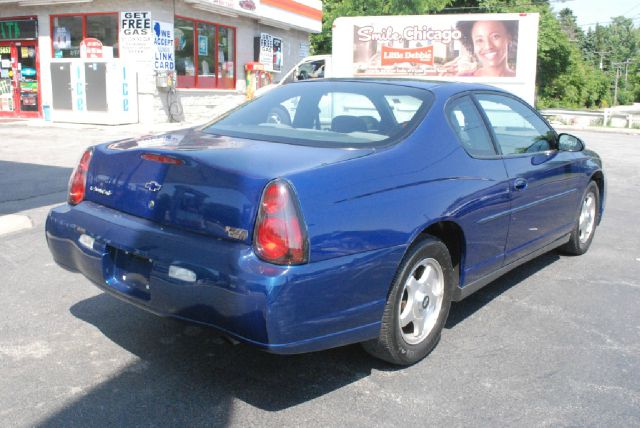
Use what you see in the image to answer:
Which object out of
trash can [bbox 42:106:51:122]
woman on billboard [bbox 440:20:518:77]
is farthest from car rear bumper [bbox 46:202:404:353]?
trash can [bbox 42:106:51:122]

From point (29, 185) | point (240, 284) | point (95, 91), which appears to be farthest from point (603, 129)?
point (240, 284)

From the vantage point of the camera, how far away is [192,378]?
3.34m

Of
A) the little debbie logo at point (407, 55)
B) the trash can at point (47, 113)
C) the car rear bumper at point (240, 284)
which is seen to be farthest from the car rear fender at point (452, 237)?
the trash can at point (47, 113)

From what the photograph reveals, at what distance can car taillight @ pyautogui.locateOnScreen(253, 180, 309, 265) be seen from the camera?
109 inches

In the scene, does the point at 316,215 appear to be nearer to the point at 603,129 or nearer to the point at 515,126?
the point at 515,126

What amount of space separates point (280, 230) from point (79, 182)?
1555 millimetres

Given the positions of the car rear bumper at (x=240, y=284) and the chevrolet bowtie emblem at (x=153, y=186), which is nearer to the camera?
the car rear bumper at (x=240, y=284)

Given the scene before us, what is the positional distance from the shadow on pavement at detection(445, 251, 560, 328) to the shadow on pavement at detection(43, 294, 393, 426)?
101 cm

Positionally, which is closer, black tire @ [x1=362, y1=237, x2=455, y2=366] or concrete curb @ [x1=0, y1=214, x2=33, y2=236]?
black tire @ [x1=362, y1=237, x2=455, y2=366]

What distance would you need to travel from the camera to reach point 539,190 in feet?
14.9

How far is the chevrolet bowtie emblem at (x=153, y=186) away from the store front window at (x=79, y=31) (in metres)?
16.3

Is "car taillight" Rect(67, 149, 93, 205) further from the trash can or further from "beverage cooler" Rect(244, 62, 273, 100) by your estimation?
"beverage cooler" Rect(244, 62, 273, 100)

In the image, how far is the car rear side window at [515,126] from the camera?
442cm

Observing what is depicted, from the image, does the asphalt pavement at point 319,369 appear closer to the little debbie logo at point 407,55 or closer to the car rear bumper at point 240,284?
the car rear bumper at point 240,284
